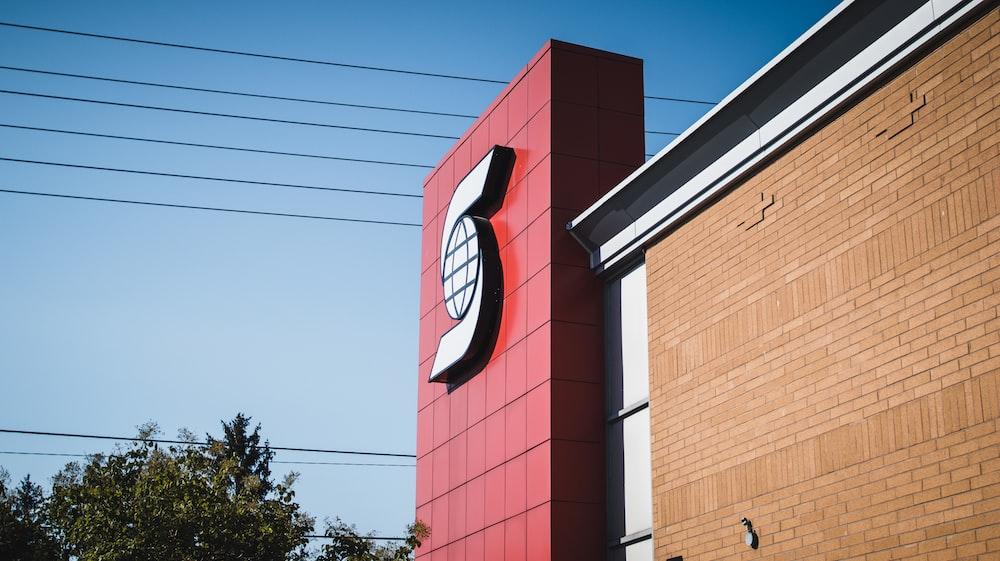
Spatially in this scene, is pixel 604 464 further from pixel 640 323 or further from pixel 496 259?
pixel 496 259

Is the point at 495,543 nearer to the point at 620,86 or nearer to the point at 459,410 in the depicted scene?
the point at 459,410

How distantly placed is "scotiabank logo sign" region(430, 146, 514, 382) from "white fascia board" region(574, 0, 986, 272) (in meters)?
3.28

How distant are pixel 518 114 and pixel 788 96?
897 cm

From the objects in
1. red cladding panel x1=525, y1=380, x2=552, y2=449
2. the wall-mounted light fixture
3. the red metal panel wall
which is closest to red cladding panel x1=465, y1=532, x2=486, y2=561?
the red metal panel wall

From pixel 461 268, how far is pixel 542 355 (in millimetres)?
4519

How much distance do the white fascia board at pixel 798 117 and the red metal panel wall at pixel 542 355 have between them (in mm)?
1659

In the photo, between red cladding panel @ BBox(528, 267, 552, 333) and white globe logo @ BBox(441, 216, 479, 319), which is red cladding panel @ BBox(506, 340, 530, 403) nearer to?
red cladding panel @ BBox(528, 267, 552, 333)

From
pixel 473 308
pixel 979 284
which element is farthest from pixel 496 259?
pixel 979 284

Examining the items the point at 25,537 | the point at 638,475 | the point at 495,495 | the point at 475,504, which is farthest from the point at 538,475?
the point at 25,537

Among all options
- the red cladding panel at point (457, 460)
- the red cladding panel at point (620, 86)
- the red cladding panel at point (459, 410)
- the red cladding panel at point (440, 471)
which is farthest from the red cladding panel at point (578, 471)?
the red cladding panel at point (620, 86)

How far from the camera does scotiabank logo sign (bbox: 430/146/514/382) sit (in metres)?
24.5

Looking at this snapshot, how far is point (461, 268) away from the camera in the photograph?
26109 millimetres

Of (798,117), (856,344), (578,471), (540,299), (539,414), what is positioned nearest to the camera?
(856,344)

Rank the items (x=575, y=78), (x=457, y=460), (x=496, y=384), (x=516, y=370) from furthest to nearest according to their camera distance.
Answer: (x=457, y=460), (x=575, y=78), (x=496, y=384), (x=516, y=370)
